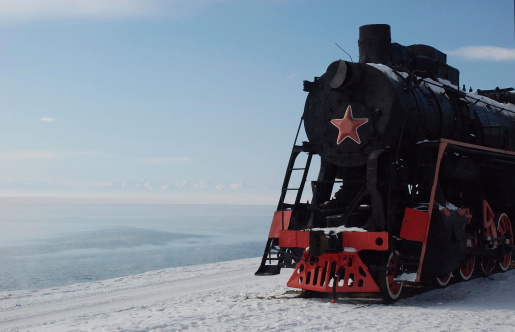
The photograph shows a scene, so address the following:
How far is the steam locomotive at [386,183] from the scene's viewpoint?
9.30 metres

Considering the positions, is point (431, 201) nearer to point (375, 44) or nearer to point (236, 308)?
point (375, 44)

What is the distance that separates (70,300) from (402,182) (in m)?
6.21

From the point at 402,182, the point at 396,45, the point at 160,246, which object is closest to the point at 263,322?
the point at 402,182

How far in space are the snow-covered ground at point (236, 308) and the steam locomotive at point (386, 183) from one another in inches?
20.6

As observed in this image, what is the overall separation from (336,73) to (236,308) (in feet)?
14.1

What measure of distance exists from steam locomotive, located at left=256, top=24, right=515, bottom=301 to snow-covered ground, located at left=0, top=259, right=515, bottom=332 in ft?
1.72

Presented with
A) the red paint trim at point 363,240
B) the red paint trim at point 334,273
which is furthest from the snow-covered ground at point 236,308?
the red paint trim at point 363,240

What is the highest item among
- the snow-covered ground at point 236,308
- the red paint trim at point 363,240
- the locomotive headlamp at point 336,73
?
the locomotive headlamp at point 336,73

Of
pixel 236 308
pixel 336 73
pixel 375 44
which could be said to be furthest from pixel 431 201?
pixel 236 308

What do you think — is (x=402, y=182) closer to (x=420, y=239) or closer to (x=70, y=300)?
(x=420, y=239)

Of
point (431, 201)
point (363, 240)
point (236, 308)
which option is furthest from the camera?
point (431, 201)

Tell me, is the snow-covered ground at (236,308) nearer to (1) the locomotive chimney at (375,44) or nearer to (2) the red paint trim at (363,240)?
(2) the red paint trim at (363,240)

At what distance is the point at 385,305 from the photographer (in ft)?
29.0

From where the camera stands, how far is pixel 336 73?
10.3 meters
